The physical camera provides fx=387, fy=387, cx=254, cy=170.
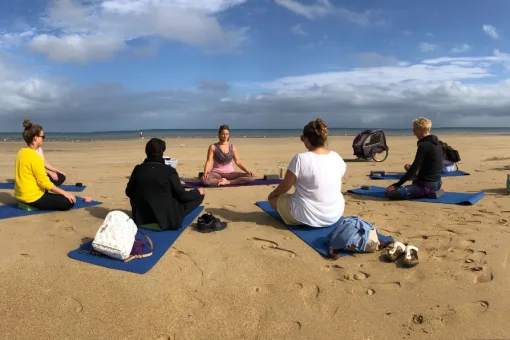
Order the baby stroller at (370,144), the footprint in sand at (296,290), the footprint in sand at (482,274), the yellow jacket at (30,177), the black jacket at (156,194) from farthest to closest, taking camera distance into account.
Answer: the baby stroller at (370,144) → the yellow jacket at (30,177) → the black jacket at (156,194) → the footprint in sand at (482,274) → the footprint in sand at (296,290)

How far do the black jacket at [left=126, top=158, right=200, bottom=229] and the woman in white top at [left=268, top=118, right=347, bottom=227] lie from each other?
1300 mm

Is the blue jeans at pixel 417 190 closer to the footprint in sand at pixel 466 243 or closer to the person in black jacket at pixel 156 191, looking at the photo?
the footprint in sand at pixel 466 243

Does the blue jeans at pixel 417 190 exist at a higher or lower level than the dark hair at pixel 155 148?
lower

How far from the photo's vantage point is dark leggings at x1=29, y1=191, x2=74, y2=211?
19.0 ft

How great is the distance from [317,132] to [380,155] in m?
9.03

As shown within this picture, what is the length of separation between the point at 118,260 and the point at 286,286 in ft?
5.60

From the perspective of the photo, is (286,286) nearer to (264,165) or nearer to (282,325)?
(282,325)

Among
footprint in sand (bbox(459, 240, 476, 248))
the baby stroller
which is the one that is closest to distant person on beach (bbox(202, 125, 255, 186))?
footprint in sand (bbox(459, 240, 476, 248))

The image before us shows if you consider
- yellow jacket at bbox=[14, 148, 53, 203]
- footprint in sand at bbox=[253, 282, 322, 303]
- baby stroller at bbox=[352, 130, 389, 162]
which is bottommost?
footprint in sand at bbox=[253, 282, 322, 303]

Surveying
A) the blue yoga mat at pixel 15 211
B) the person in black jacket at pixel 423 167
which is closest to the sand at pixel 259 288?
the blue yoga mat at pixel 15 211

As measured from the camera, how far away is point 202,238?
468 cm

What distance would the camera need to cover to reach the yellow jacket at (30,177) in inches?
217

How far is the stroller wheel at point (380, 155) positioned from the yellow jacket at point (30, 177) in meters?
9.52

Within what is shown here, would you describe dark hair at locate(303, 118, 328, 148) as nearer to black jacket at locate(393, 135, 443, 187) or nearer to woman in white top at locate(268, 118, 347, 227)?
woman in white top at locate(268, 118, 347, 227)
